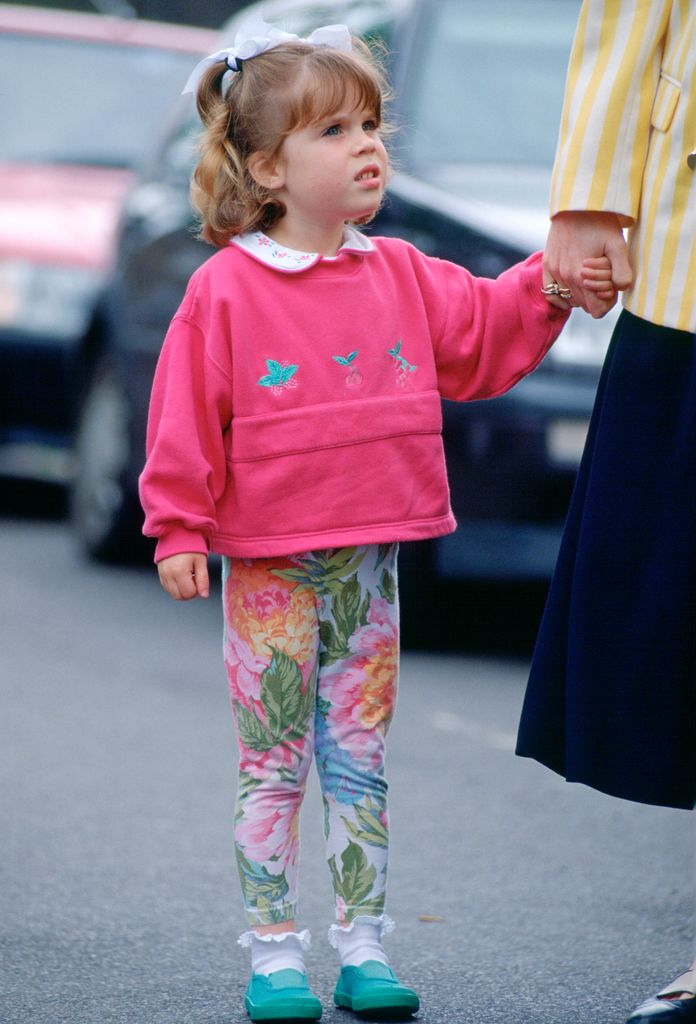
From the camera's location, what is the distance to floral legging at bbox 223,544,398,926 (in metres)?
2.86

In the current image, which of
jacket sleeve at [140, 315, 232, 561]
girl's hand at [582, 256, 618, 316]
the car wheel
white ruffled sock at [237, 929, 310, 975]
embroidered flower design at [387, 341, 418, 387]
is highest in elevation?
girl's hand at [582, 256, 618, 316]

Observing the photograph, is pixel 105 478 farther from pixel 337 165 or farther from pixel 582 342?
pixel 337 165

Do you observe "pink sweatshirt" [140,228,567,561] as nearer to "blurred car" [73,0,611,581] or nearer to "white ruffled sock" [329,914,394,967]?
"white ruffled sock" [329,914,394,967]

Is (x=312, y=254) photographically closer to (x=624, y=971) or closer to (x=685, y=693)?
(x=685, y=693)

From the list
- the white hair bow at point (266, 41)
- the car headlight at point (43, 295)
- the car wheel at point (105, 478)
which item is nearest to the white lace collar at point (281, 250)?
the white hair bow at point (266, 41)

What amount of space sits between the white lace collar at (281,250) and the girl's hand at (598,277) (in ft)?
1.39

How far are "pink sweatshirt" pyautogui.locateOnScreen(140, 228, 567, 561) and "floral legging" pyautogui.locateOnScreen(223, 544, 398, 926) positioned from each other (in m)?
0.08

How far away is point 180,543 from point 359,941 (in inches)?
26.4

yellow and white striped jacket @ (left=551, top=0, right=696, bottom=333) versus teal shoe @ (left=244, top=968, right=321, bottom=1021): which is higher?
yellow and white striped jacket @ (left=551, top=0, right=696, bottom=333)

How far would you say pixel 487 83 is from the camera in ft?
19.6

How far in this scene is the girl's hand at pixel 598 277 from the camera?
8.47ft

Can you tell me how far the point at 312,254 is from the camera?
9.36 ft

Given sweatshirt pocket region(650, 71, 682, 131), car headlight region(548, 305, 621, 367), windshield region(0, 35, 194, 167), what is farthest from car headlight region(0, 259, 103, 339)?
sweatshirt pocket region(650, 71, 682, 131)

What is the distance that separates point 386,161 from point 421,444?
0.42 meters
